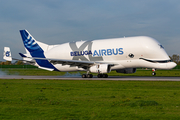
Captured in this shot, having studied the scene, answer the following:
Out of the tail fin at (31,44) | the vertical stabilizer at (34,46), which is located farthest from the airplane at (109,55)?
the tail fin at (31,44)

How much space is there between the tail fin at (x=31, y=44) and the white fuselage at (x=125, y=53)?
8609mm

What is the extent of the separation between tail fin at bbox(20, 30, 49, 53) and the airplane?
8.48 ft

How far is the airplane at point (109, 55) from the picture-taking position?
34375 mm

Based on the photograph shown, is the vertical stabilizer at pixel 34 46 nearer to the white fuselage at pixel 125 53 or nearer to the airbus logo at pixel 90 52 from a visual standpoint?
the airbus logo at pixel 90 52

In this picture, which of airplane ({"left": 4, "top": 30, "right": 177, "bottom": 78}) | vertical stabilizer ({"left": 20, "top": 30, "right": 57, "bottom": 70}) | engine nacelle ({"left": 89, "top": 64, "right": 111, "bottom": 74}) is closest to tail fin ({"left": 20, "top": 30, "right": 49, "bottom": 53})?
vertical stabilizer ({"left": 20, "top": 30, "right": 57, "bottom": 70})

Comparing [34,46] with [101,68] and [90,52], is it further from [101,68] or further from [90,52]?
[101,68]

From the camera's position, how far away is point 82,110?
34.2 feet

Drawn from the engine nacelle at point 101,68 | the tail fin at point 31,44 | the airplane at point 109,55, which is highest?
the tail fin at point 31,44

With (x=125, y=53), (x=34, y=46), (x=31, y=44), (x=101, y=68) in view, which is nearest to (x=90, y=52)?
(x=101, y=68)

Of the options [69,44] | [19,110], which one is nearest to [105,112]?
[19,110]

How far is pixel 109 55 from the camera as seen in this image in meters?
37.1

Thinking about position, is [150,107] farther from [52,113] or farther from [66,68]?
[66,68]

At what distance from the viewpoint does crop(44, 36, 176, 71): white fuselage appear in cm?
3425

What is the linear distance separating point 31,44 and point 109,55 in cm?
1912
